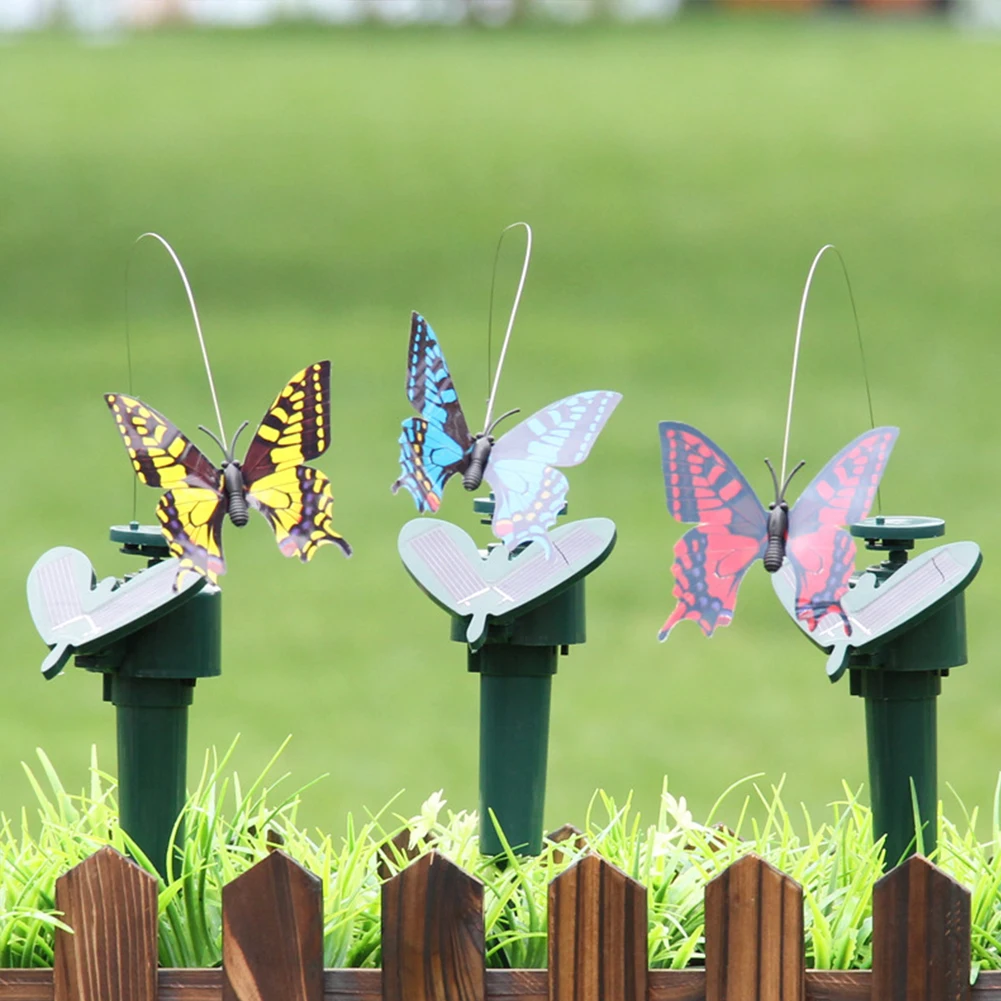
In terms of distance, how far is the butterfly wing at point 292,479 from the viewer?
203 centimetres

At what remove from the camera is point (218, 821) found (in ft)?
7.25

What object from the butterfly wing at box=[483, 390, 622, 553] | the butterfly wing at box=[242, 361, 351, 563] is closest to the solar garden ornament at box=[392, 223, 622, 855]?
the butterfly wing at box=[483, 390, 622, 553]

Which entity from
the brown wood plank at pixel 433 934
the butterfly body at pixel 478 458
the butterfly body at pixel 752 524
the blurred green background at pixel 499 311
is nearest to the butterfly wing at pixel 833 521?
the butterfly body at pixel 752 524

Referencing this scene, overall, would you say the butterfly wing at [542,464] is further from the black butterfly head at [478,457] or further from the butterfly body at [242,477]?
the butterfly body at [242,477]

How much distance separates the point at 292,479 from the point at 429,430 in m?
0.19

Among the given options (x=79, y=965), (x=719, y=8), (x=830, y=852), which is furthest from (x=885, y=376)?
(x=719, y=8)

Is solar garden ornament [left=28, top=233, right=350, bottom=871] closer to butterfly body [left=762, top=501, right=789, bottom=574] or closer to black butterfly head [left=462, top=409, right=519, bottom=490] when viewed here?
black butterfly head [left=462, top=409, right=519, bottom=490]

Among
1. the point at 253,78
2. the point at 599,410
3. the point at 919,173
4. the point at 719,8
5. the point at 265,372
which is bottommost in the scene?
the point at 599,410

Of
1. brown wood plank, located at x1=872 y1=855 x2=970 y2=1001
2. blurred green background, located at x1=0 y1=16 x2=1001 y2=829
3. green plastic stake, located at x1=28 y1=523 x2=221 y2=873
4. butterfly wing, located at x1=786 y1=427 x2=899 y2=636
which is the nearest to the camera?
brown wood plank, located at x1=872 y1=855 x2=970 y2=1001

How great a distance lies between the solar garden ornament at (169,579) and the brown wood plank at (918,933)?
0.80m

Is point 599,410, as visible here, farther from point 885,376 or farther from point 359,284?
point 359,284

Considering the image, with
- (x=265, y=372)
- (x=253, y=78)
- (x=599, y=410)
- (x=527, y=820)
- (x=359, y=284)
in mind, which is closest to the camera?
(x=599, y=410)

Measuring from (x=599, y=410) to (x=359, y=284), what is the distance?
27.2ft

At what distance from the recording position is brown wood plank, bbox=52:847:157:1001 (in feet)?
6.20
